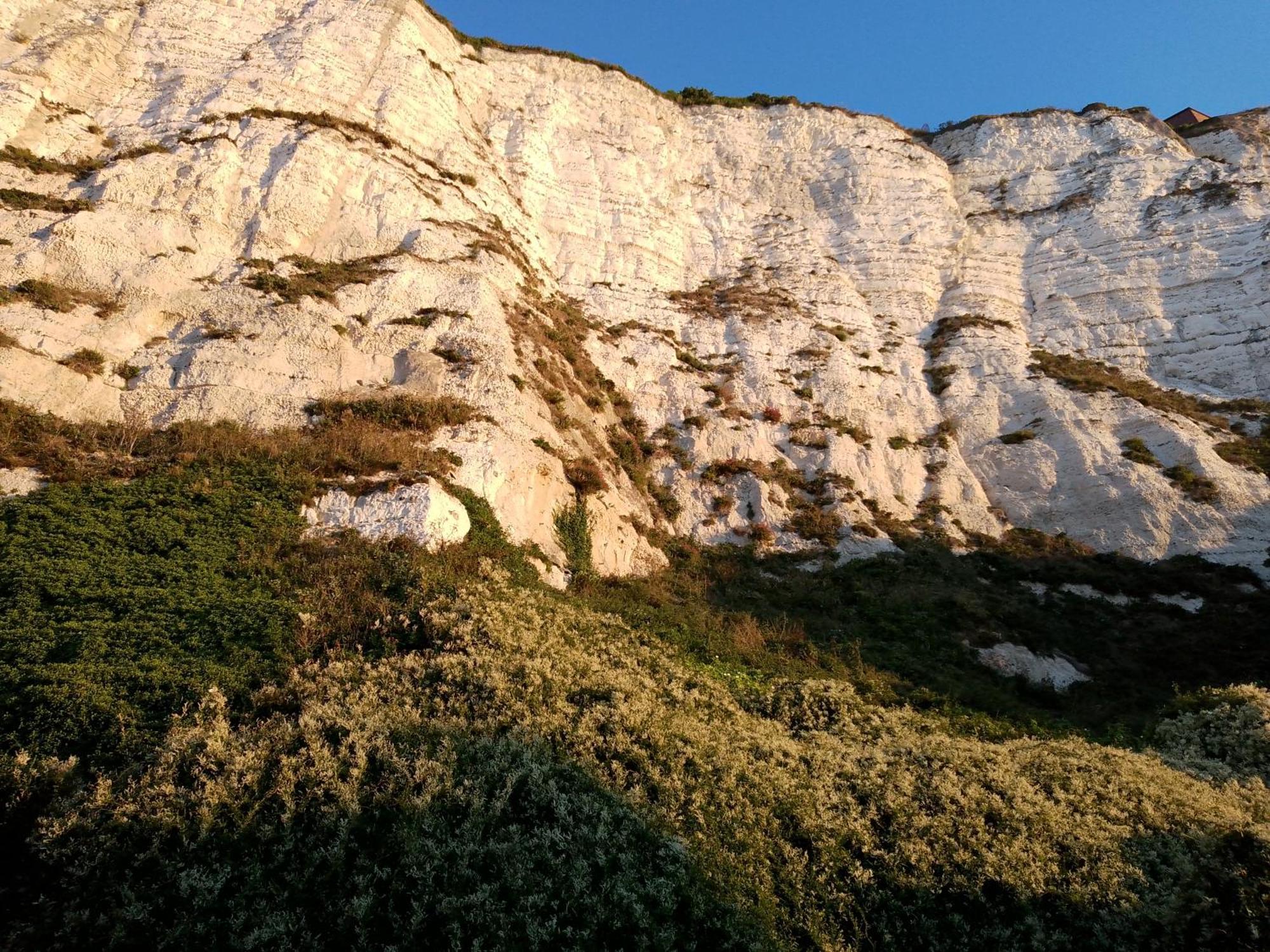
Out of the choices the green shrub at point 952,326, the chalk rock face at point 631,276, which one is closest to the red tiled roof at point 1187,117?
the chalk rock face at point 631,276

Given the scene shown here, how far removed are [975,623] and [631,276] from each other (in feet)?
75.3

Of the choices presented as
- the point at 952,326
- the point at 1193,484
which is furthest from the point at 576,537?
the point at 952,326

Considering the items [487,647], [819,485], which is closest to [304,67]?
[819,485]

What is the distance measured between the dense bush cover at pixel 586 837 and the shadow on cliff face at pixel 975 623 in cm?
441

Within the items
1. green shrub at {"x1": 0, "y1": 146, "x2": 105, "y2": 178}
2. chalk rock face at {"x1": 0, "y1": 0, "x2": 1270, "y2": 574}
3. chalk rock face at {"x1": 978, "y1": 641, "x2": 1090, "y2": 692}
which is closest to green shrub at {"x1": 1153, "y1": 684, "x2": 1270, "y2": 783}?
chalk rock face at {"x1": 978, "y1": 641, "x2": 1090, "y2": 692}

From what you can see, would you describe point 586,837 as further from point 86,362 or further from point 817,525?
point 817,525

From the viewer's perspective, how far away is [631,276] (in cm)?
3253

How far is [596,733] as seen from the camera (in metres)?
8.16

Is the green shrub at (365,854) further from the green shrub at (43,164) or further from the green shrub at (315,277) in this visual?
the green shrub at (43,164)

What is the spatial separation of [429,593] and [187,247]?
1610 cm

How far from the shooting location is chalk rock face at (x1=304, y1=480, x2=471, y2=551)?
12.5m

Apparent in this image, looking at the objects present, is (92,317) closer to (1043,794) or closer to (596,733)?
(596,733)

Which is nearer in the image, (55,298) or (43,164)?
(55,298)

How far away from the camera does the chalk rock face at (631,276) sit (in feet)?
58.1
